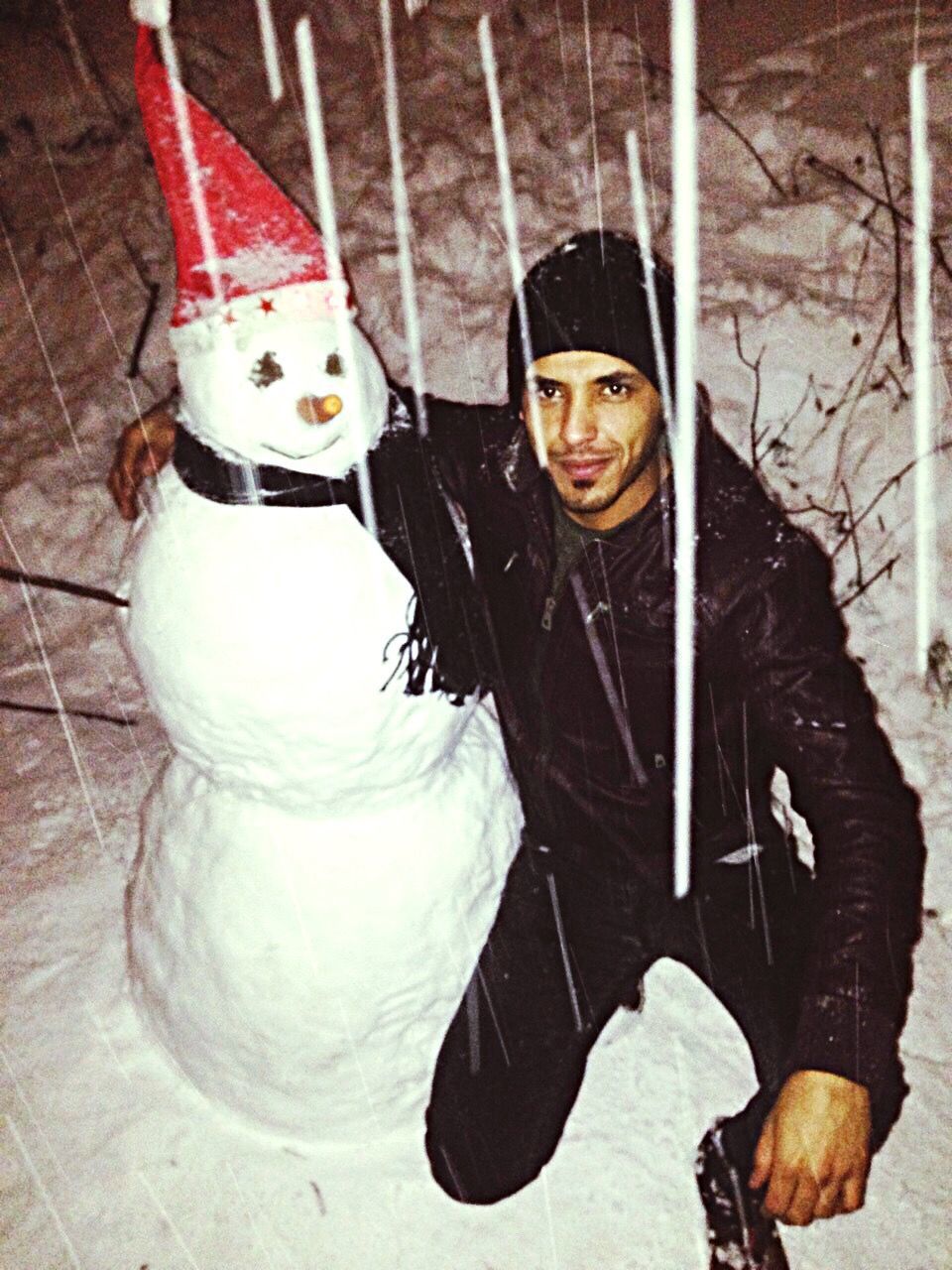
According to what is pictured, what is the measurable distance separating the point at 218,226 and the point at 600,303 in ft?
1.33

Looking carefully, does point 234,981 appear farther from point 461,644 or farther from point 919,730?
point 919,730

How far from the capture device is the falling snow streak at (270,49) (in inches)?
126

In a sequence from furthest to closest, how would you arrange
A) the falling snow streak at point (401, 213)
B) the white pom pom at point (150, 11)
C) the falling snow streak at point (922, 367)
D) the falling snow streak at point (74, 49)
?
the falling snow streak at point (74, 49), the falling snow streak at point (401, 213), the falling snow streak at point (922, 367), the white pom pom at point (150, 11)

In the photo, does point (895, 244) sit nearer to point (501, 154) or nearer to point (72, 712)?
point (501, 154)

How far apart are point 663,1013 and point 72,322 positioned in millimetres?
2559

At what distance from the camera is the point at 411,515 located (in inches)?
46.4

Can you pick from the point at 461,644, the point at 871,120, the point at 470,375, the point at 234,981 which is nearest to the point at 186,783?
the point at 234,981

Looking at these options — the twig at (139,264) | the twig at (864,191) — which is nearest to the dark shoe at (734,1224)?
the twig at (864,191)

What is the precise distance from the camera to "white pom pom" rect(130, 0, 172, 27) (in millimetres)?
992

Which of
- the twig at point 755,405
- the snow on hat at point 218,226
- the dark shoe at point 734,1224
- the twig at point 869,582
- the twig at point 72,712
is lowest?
the dark shoe at point 734,1224

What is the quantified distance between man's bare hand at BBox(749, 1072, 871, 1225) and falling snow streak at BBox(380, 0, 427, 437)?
180cm

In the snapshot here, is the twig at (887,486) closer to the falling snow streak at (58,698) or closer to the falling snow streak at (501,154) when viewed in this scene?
the falling snow streak at (501,154)

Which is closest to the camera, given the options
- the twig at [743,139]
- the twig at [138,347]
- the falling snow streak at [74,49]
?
the twig at [743,139]

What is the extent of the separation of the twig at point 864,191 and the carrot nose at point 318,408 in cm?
189
